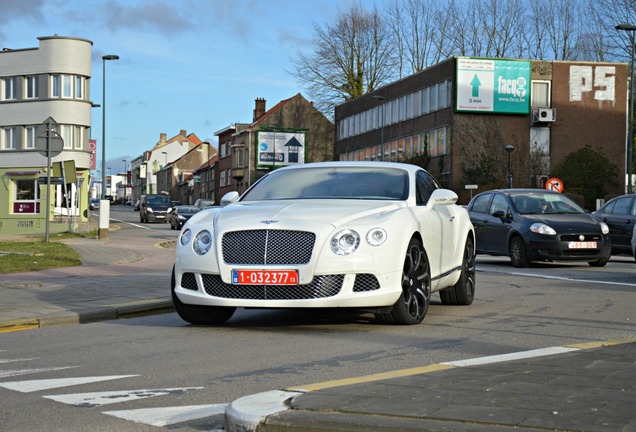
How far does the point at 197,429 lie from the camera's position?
199 inches

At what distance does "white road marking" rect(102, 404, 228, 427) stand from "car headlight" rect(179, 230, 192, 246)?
3.79m

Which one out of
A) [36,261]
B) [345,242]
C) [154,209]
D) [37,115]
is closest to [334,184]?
[345,242]

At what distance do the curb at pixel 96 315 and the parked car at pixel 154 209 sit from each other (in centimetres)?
5837

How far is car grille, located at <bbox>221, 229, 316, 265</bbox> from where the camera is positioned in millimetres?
8773

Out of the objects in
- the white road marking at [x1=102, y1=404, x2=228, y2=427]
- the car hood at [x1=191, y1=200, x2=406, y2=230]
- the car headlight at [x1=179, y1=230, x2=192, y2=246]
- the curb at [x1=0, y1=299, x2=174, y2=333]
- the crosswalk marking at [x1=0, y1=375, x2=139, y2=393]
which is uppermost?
the car hood at [x1=191, y1=200, x2=406, y2=230]

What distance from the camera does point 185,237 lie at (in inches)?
368

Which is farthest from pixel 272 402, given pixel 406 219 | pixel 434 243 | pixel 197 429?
pixel 434 243

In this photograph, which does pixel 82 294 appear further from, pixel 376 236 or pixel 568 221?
pixel 568 221

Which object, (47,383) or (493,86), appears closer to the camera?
(47,383)

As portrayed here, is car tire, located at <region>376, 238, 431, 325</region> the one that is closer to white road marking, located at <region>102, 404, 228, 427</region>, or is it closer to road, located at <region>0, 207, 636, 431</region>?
road, located at <region>0, 207, 636, 431</region>

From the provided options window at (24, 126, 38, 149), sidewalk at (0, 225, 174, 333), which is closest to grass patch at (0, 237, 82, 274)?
sidewalk at (0, 225, 174, 333)

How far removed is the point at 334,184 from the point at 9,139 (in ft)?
179

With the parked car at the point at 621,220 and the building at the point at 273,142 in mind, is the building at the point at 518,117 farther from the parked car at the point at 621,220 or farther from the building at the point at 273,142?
the parked car at the point at 621,220

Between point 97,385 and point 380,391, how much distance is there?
201cm
